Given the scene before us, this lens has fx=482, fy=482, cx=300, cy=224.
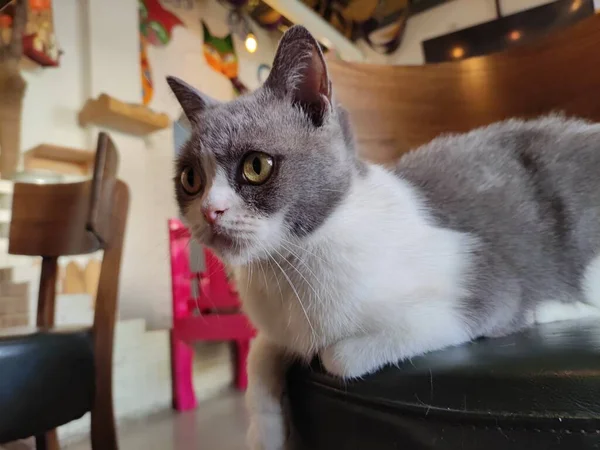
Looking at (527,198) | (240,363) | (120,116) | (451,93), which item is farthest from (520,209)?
(240,363)

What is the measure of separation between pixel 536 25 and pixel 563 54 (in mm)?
1717

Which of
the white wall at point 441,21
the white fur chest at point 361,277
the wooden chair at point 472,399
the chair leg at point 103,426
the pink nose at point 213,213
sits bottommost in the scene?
the chair leg at point 103,426

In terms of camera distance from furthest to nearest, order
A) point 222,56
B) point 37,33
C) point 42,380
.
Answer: point 222,56, point 37,33, point 42,380

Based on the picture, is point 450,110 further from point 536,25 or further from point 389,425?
point 536,25

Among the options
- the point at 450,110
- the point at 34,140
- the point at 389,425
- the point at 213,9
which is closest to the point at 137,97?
the point at 34,140

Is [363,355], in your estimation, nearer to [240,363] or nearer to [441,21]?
[240,363]

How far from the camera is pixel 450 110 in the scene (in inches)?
42.7

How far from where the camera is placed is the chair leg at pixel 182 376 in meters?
1.77

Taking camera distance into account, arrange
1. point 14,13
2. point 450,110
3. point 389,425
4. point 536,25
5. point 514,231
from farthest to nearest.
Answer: point 536,25, point 14,13, point 450,110, point 514,231, point 389,425

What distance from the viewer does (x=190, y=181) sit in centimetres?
52

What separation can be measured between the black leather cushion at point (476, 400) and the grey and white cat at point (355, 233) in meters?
0.03

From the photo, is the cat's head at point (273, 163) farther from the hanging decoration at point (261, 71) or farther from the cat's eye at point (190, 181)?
the hanging decoration at point (261, 71)

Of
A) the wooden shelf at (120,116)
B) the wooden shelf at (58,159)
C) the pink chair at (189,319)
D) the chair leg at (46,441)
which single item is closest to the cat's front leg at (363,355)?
the chair leg at (46,441)

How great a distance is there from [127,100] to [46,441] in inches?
50.9
